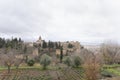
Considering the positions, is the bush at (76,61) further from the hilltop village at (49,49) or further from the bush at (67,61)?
the hilltop village at (49,49)

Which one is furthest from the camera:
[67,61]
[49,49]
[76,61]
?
[49,49]

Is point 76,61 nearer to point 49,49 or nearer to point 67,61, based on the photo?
point 67,61

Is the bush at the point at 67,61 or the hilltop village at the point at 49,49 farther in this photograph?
the hilltop village at the point at 49,49

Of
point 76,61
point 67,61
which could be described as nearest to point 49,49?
point 67,61

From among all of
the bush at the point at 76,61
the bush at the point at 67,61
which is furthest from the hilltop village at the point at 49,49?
the bush at the point at 76,61

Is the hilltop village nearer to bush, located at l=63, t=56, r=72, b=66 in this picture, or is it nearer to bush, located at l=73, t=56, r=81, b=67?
bush, located at l=63, t=56, r=72, b=66

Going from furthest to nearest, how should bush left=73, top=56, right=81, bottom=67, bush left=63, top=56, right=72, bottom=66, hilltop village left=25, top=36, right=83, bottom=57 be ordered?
hilltop village left=25, top=36, right=83, bottom=57
bush left=63, top=56, right=72, bottom=66
bush left=73, top=56, right=81, bottom=67

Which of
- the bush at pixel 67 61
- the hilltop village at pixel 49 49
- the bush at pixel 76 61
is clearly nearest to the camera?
the bush at pixel 76 61

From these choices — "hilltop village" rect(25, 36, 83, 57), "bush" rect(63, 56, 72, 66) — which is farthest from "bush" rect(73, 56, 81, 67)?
"hilltop village" rect(25, 36, 83, 57)

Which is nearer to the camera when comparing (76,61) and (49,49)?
(76,61)

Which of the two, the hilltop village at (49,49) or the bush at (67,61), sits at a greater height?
the hilltop village at (49,49)

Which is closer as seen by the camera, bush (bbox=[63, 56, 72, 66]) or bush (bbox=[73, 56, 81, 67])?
bush (bbox=[73, 56, 81, 67])

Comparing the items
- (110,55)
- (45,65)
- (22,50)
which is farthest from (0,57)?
(110,55)

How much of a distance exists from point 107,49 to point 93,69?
4047 centimetres
